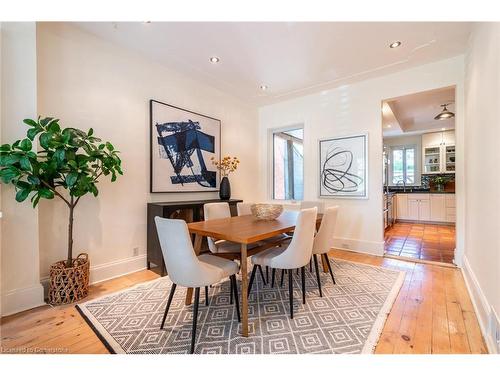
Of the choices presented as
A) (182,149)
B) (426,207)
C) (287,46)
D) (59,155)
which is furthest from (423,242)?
(59,155)

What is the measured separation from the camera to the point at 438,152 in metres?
6.64

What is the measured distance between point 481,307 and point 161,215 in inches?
120

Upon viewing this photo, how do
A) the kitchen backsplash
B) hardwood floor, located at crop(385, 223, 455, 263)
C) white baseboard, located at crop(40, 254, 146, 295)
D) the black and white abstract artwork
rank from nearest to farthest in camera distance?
white baseboard, located at crop(40, 254, 146, 295)
hardwood floor, located at crop(385, 223, 455, 263)
the black and white abstract artwork
the kitchen backsplash

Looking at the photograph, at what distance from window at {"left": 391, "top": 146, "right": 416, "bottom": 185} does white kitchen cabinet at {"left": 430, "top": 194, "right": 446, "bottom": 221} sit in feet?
3.87

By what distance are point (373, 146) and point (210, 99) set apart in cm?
266

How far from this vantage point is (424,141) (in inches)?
269

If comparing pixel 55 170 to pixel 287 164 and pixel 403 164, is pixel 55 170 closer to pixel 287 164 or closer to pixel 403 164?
pixel 287 164

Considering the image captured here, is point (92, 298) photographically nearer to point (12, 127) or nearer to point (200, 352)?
point (200, 352)

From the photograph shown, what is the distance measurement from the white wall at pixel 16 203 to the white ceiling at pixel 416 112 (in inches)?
170

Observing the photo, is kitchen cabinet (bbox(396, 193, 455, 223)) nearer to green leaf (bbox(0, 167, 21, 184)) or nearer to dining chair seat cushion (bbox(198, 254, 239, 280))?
dining chair seat cushion (bbox(198, 254, 239, 280))

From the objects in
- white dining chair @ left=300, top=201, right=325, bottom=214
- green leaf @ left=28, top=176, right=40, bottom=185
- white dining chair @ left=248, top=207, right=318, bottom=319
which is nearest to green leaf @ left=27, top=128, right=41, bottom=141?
green leaf @ left=28, top=176, right=40, bottom=185

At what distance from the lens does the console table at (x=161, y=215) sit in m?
2.78

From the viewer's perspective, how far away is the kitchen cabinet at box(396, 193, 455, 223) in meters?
5.81

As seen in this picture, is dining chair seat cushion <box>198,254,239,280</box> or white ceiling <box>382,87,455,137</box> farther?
white ceiling <box>382,87,455,137</box>
